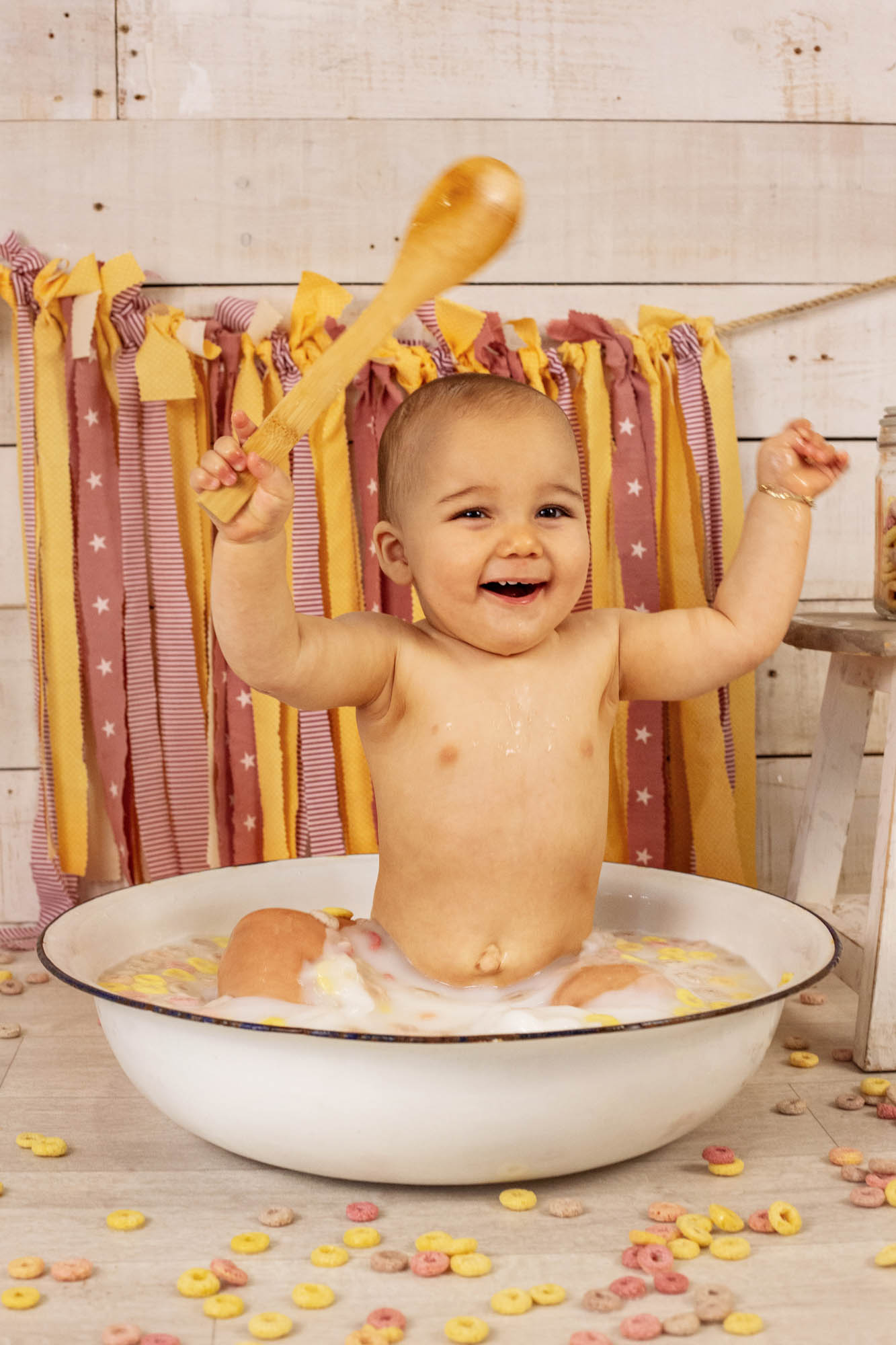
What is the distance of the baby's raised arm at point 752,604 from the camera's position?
1.00m

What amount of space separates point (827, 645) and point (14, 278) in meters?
0.86

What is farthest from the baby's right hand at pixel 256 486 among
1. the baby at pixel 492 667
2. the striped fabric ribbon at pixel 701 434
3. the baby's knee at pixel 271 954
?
the striped fabric ribbon at pixel 701 434

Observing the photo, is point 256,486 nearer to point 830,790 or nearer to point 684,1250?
point 684,1250

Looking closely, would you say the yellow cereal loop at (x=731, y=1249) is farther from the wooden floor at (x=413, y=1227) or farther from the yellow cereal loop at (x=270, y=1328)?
the yellow cereal loop at (x=270, y=1328)

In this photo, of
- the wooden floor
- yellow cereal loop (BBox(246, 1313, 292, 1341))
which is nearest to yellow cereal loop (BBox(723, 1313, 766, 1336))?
the wooden floor

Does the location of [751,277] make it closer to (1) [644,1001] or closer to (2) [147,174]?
(2) [147,174]

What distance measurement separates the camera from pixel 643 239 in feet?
4.44

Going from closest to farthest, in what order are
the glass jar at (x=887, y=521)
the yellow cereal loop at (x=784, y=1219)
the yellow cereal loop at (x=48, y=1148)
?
the yellow cereal loop at (x=784, y=1219) < the yellow cereal loop at (x=48, y=1148) < the glass jar at (x=887, y=521)

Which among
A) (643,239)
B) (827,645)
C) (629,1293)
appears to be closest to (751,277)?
(643,239)

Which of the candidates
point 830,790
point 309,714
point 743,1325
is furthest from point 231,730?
point 743,1325

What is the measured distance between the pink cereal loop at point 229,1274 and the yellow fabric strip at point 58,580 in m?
0.67

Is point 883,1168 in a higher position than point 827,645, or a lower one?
lower

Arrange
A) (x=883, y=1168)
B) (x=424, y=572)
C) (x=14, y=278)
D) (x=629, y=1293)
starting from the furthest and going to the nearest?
1. (x=14, y=278)
2. (x=424, y=572)
3. (x=883, y=1168)
4. (x=629, y=1293)

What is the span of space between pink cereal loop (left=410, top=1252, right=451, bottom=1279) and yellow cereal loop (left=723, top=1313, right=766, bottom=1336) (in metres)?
0.15
